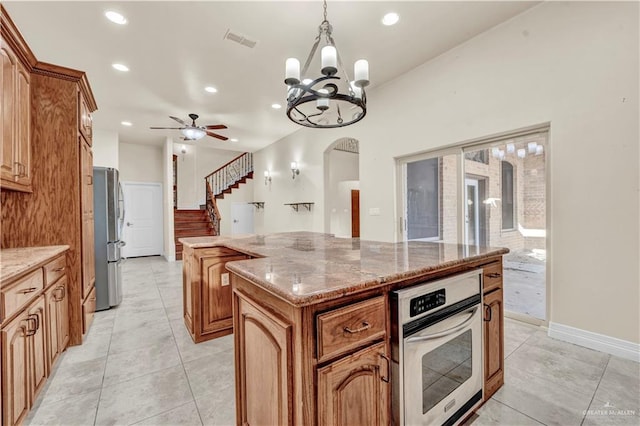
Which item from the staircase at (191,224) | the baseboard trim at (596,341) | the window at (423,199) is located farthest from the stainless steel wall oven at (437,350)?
the staircase at (191,224)

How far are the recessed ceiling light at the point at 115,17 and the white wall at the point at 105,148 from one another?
424 cm

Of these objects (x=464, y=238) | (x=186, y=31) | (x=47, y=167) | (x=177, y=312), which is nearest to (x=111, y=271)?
(x=177, y=312)

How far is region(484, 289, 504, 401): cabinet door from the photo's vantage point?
5.51 feet

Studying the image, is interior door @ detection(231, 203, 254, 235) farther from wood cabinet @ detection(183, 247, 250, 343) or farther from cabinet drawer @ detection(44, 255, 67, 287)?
cabinet drawer @ detection(44, 255, 67, 287)

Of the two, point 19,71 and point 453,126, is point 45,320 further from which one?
point 453,126

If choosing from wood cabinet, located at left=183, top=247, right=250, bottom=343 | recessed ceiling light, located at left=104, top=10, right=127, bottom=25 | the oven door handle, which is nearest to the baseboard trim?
the oven door handle

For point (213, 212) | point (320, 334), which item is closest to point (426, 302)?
point (320, 334)

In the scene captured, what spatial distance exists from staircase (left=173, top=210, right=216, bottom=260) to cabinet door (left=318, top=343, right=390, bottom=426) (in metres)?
7.56

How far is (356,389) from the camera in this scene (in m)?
1.07

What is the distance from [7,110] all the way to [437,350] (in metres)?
3.14

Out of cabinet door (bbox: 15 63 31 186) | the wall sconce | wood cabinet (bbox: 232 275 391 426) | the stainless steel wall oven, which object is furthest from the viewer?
the wall sconce

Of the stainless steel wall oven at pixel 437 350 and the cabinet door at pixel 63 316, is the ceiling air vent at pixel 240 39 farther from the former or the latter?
the stainless steel wall oven at pixel 437 350

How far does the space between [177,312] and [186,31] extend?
123 inches

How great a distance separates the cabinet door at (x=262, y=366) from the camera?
1008 millimetres
